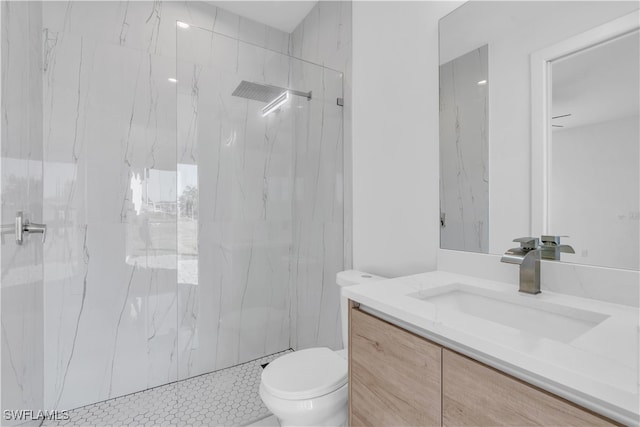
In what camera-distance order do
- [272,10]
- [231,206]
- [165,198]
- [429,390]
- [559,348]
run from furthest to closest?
[272,10] → [231,206] → [165,198] → [429,390] → [559,348]

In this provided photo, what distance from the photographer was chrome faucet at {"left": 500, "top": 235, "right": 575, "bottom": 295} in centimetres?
92

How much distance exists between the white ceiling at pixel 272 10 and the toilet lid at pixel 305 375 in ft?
7.72

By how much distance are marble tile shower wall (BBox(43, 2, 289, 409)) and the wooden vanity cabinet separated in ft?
4.73

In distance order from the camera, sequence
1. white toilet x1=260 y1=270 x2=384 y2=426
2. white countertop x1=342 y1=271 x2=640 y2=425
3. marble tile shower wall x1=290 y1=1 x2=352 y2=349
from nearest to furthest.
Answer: white countertop x1=342 y1=271 x2=640 y2=425 → white toilet x1=260 y1=270 x2=384 y2=426 → marble tile shower wall x1=290 y1=1 x2=352 y2=349

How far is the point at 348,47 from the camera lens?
6.26 ft

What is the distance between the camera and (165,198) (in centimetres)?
203

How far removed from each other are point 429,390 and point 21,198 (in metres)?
1.80

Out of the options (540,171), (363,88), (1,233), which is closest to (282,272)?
(363,88)

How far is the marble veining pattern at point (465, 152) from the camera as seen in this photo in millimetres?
1191

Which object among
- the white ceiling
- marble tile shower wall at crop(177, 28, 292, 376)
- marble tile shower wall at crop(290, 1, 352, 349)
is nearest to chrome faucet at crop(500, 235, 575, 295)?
marble tile shower wall at crop(290, 1, 352, 349)

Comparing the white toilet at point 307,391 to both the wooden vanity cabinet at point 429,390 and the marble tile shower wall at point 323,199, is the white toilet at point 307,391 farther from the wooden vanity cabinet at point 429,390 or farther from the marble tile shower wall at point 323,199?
the marble tile shower wall at point 323,199

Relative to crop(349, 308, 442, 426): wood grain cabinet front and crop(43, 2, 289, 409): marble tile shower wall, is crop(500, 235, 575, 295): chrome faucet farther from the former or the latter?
crop(43, 2, 289, 409): marble tile shower wall

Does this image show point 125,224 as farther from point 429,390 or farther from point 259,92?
point 429,390

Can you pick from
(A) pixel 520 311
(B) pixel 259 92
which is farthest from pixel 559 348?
(B) pixel 259 92
